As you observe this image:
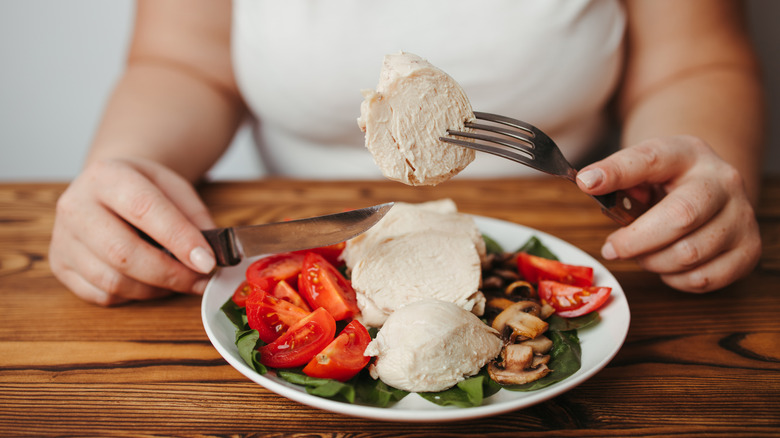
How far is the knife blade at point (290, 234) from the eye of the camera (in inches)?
60.0

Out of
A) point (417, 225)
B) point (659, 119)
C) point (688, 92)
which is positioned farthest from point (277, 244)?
point (688, 92)

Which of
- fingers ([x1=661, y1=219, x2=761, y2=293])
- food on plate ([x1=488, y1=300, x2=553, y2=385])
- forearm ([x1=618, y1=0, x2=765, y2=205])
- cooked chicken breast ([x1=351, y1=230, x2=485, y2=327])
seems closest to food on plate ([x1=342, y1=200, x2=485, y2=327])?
cooked chicken breast ([x1=351, y1=230, x2=485, y2=327])

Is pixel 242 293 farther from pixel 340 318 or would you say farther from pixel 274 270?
pixel 340 318

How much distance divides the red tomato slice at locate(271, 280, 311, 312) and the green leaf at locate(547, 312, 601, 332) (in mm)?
703

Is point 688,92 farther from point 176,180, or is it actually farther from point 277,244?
point 176,180

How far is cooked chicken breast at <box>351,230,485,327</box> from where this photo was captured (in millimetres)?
1546

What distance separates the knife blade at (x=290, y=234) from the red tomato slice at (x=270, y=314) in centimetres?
18

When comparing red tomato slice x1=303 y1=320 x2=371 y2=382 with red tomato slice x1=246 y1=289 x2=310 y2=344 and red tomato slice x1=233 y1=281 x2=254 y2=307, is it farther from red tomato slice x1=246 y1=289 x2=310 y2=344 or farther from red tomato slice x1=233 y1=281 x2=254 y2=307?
red tomato slice x1=233 y1=281 x2=254 y2=307

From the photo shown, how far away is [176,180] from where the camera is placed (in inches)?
77.4

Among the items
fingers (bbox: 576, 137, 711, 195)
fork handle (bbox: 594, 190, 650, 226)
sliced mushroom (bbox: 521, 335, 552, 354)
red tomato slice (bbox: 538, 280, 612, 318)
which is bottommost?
sliced mushroom (bbox: 521, 335, 552, 354)

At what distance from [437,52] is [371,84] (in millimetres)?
343

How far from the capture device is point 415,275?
1.60 metres

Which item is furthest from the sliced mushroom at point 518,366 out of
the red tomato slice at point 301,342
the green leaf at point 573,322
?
the red tomato slice at point 301,342

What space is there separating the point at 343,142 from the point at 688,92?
1652 mm
